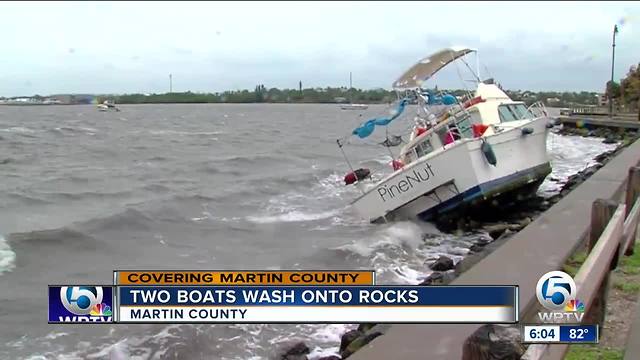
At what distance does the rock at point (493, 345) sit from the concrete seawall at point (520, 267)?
1779mm

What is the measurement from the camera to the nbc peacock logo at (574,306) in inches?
157

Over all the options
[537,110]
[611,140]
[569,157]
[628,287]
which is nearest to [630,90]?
[611,140]

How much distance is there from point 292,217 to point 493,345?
49.1 ft

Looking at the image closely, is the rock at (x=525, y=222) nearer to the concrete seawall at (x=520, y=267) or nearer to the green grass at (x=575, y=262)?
the concrete seawall at (x=520, y=267)

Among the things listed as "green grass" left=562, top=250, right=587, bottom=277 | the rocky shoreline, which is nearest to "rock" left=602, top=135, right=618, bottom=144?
the rocky shoreline

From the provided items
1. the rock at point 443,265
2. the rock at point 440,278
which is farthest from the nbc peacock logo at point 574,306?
the rock at point 443,265

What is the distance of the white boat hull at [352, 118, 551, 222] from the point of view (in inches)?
558

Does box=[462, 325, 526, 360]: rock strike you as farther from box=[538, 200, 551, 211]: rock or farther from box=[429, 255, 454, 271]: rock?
box=[538, 200, 551, 211]: rock

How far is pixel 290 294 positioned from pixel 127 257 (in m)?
9.85

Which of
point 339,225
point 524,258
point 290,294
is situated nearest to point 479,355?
point 290,294

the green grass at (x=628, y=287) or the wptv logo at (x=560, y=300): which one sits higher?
the wptv logo at (x=560, y=300)

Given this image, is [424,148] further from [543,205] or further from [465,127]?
[543,205]

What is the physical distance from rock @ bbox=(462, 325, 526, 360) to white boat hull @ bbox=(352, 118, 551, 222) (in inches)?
425

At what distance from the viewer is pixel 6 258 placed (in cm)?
1282
